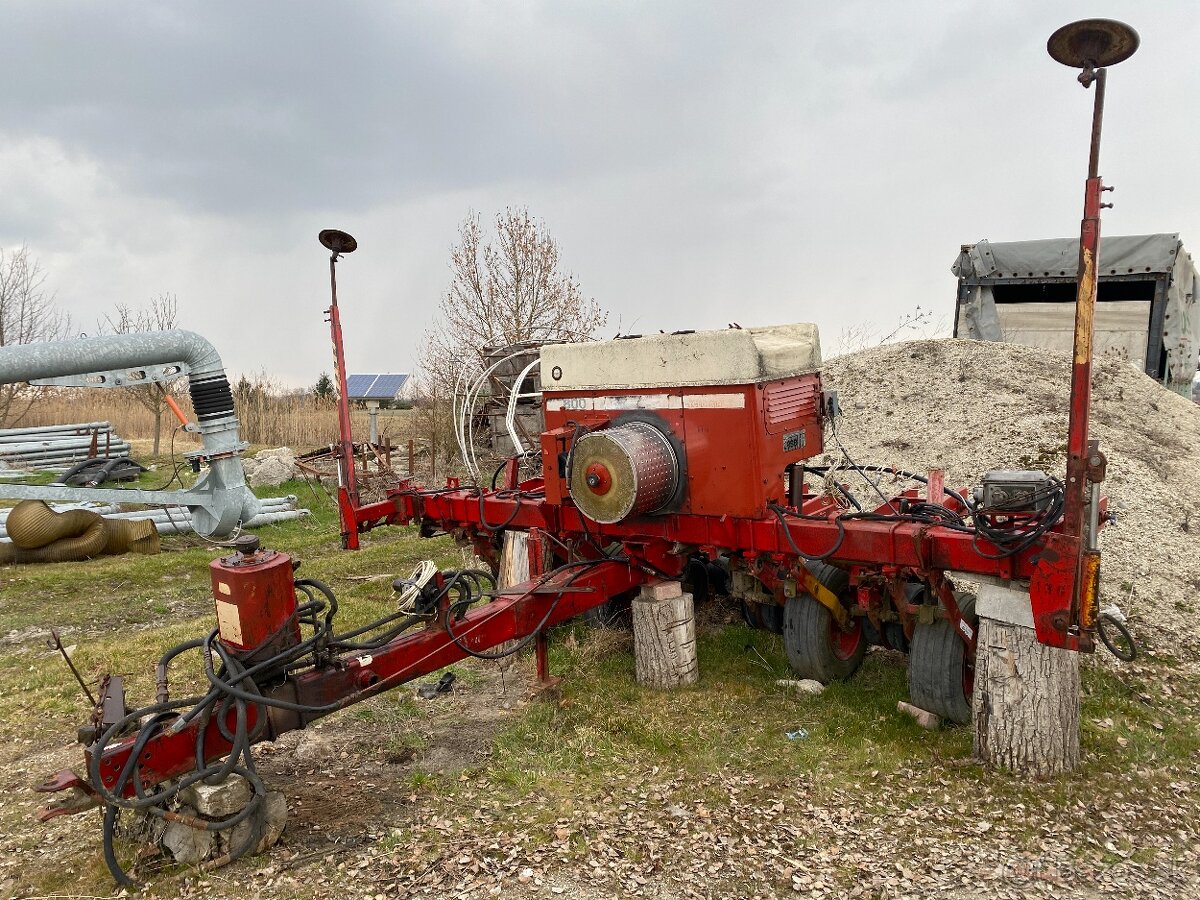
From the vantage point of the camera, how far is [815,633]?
4.81 meters

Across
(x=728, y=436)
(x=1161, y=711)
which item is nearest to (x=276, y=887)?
(x=728, y=436)

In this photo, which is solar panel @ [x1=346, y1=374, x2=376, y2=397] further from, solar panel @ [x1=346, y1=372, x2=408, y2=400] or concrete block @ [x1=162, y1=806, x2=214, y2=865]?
concrete block @ [x1=162, y1=806, x2=214, y2=865]

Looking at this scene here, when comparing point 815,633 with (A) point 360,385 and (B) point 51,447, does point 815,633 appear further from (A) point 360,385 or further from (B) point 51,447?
(A) point 360,385

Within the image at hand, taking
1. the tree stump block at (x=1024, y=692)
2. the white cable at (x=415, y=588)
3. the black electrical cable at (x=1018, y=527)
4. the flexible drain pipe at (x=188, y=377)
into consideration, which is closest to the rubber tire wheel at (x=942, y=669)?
the tree stump block at (x=1024, y=692)

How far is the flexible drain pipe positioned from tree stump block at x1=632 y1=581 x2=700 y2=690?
4637 millimetres

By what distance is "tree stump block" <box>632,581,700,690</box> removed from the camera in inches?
194

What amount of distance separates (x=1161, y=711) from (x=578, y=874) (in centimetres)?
332

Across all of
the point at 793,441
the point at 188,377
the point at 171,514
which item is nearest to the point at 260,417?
the point at 171,514

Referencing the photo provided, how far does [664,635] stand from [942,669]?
155 cm

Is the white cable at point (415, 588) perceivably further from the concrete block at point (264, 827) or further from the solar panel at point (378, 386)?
the solar panel at point (378, 386)

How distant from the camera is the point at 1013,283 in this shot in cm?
1027

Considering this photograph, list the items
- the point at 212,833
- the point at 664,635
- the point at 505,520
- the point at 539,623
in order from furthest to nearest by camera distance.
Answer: the point at 505,520, the point at 664,635, the point at 539,623, the point at 212,833

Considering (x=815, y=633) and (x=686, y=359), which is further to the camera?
(x=815, y=633)

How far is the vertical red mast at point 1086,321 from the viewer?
3037mm
